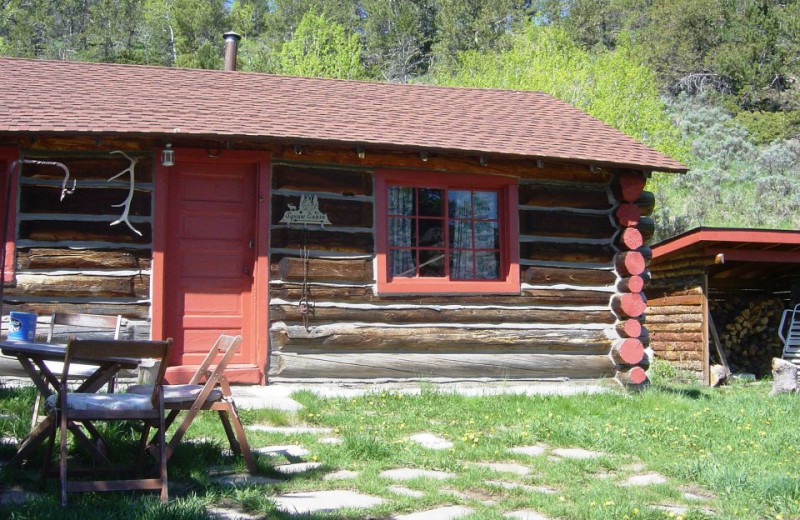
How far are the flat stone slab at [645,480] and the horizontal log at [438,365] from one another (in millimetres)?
3643

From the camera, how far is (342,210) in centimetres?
852

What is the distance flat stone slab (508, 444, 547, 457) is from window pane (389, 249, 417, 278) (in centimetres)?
322

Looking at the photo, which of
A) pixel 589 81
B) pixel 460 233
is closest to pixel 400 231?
pixel 460 233

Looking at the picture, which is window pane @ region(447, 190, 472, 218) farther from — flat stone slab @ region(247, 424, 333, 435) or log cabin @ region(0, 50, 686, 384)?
flat stone slab @ region(247, 424, 333, 435)

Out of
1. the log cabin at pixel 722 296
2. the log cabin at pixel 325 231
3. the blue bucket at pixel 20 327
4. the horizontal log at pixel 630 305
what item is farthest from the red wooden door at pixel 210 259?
the log cabin at pixel 722 296

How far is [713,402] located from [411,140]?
418 centimetres

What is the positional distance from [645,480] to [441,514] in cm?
162

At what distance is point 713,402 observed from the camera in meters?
8.42

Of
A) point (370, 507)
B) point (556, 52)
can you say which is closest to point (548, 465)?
point (370, 507)

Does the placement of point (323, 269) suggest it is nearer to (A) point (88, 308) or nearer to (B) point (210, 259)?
(B) point (210, 259)

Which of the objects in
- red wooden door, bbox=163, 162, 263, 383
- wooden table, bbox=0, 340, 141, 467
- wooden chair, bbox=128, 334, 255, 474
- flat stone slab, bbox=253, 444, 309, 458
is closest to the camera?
wooden table, bbox=0, 340, 141, 467

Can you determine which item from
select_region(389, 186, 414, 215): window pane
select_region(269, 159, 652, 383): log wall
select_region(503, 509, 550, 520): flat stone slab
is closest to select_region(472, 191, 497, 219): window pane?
select_region(269, 159, 652, 383): log wall

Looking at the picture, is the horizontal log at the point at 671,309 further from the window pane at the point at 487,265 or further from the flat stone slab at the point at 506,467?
the flat stone slab at the point at 506,467

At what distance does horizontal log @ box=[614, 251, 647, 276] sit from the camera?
9.04 m
